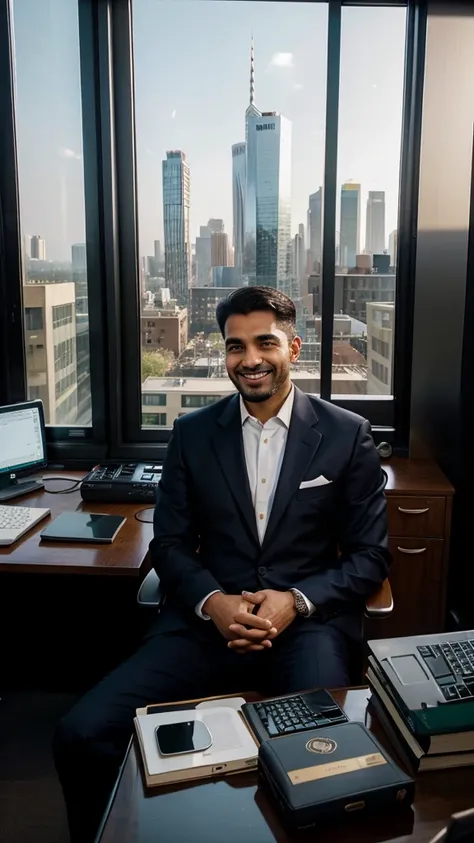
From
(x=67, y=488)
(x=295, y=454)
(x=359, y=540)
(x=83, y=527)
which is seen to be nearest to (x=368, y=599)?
(x=359, y=540)

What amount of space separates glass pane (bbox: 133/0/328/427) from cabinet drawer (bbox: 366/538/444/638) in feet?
3.23

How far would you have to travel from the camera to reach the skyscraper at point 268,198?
2920 millimetres

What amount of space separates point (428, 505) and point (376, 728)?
1346 mm

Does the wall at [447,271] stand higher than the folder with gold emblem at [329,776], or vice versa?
the wall at [447,271]

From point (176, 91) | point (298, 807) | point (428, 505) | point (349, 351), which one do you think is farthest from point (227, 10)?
point (298, 807)

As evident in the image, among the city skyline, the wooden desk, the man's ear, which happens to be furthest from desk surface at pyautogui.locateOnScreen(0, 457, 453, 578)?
the city skyline

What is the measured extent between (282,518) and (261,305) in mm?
604

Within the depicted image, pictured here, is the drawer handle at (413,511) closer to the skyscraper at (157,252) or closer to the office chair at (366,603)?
the office chair at (366,603)

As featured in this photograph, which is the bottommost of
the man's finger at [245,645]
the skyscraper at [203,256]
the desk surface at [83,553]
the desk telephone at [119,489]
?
the man's finger at [245,645]

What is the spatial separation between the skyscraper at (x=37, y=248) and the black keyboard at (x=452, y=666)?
227 cm

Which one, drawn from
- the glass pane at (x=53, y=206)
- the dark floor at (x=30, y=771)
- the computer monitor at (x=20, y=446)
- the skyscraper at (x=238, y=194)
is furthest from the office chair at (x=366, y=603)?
the skyscraper at (x=238, y=194)

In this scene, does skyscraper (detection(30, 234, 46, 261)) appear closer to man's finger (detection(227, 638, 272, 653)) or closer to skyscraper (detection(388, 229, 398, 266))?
skyscraper (detection(388, 229, 398, 266))

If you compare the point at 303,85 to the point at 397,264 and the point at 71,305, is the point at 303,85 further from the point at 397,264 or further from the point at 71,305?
the point at 71,305

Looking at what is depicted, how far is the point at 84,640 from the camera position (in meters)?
2.95
